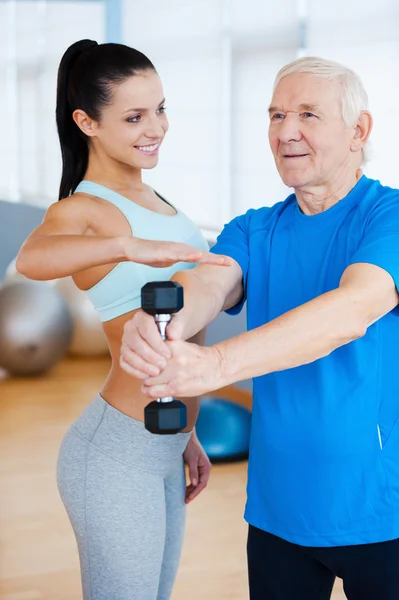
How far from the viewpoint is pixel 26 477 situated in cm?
375

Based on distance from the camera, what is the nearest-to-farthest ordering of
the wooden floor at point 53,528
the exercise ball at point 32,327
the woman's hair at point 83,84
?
the woman's hair at point 83,84
the wooden floor at point 53,528
the exercise ball at point 32,327

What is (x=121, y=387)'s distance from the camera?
1626 millimetres

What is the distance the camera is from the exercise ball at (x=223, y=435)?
12.6 ft

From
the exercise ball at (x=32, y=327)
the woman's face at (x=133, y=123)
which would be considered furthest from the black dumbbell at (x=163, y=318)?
the exercise ball at (x=32, y=327)

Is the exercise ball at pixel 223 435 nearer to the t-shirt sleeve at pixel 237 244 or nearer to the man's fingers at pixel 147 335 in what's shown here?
the t-shirt sleeve at pixel 237 244

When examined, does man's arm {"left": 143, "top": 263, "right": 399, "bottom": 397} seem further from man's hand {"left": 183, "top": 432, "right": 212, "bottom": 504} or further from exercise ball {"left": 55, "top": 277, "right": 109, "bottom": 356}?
exercise ball {"left": 55, "top": 277, "right": 109, "bottom": 356}

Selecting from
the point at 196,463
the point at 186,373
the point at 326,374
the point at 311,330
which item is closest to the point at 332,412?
the point at 326,374

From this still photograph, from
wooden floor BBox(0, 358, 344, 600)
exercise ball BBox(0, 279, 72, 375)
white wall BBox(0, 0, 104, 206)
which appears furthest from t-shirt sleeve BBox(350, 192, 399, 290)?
white wall BBox(0, 0, 104, 206)

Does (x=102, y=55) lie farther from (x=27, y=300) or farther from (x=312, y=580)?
(x=27, y=300)

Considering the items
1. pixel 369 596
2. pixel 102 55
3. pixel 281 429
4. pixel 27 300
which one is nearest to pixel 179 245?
pixel 281 429

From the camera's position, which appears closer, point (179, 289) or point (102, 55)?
point (179, 289)

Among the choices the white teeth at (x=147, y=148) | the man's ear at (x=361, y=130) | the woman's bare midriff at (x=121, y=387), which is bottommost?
the woman's bare midriff at (x=121, y=387)

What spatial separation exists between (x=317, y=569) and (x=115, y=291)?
610 millimetres

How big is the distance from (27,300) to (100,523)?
3.62 m
